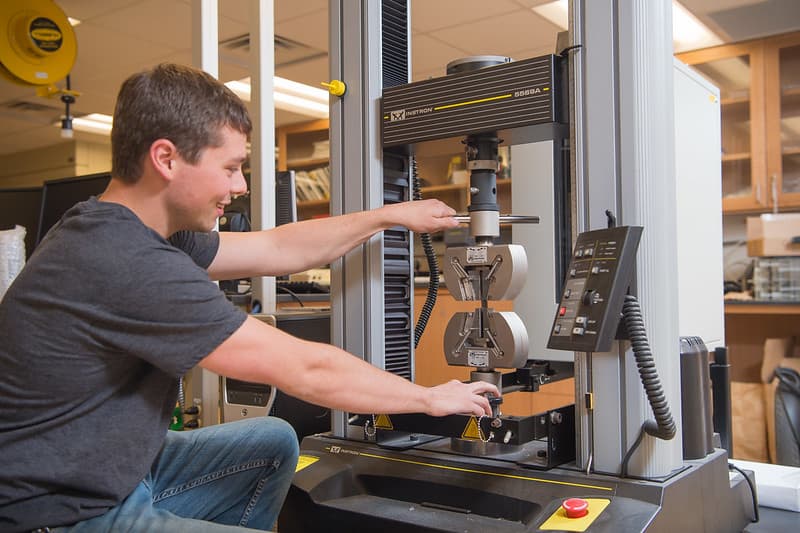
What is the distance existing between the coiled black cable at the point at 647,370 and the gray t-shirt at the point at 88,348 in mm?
574

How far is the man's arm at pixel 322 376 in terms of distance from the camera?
98 centimetres

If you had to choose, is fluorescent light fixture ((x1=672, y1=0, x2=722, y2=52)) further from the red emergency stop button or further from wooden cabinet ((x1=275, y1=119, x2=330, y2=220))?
the red emergency stop button

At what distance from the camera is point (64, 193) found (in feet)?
7.79

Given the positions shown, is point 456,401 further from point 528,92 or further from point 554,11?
point 554,11

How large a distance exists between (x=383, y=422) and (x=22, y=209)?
1.85 m

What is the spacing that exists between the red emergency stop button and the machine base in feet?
0.04

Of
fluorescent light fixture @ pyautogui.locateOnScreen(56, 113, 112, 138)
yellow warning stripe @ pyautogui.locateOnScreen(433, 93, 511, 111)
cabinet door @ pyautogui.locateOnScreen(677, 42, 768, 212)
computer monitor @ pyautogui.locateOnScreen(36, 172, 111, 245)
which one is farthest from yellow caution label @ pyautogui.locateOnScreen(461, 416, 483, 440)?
fluorescent light fixture @ pyautogui.locateOnScreen(56, 113, 112, 138)

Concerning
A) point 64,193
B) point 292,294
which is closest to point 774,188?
point 292,294

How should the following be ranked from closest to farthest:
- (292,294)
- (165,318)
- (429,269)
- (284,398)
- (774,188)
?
1. (165,318)
2. (429,269)
3. (284,398)
4. (292,294)
5. (774,188)

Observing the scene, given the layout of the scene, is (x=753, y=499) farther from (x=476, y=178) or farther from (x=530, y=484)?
(x=476, y=178)

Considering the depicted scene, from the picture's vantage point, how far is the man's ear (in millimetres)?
1062

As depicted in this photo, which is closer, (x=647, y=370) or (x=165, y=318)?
(x=165, y=318)

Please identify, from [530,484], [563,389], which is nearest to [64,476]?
[530,484]

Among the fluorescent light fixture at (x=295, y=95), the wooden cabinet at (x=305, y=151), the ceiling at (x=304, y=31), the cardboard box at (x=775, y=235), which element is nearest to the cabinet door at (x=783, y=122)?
the ceiling at (x=304, y=31)
